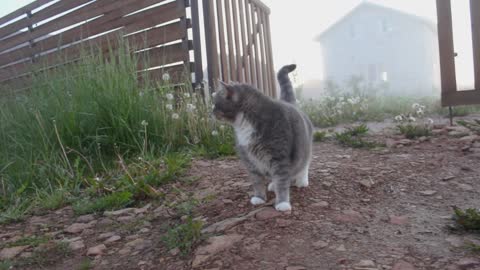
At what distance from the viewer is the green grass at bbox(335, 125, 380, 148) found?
3.11m

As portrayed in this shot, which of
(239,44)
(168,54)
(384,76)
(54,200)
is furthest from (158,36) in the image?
(384,76)

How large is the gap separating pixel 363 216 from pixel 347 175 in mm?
574

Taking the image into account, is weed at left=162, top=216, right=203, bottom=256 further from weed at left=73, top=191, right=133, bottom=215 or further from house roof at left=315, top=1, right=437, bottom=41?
house roof at left=315, top=1, right=437, bottom=41

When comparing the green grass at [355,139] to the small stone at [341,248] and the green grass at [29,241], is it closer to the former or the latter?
the small stone at [341,248]

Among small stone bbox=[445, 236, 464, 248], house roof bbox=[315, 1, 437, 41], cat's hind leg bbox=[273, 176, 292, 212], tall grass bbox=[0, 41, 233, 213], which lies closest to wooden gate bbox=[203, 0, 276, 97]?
tall grass bbox=[0, 41, 233, 213]

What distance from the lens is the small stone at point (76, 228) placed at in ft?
6.57

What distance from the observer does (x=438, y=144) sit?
295cm

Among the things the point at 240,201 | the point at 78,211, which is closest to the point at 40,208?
the point at 78,211

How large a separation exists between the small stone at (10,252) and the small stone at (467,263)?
1.84m

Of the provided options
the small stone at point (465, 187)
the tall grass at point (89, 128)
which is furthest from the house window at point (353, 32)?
the small stone at point (465, 187)

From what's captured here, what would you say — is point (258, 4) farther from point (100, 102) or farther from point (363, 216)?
point (363, 216)

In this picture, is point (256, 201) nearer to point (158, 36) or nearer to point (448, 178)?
point (448, 178)

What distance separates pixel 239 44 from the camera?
16.4ft

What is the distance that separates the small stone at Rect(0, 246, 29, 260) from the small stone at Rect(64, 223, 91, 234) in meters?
0.22
